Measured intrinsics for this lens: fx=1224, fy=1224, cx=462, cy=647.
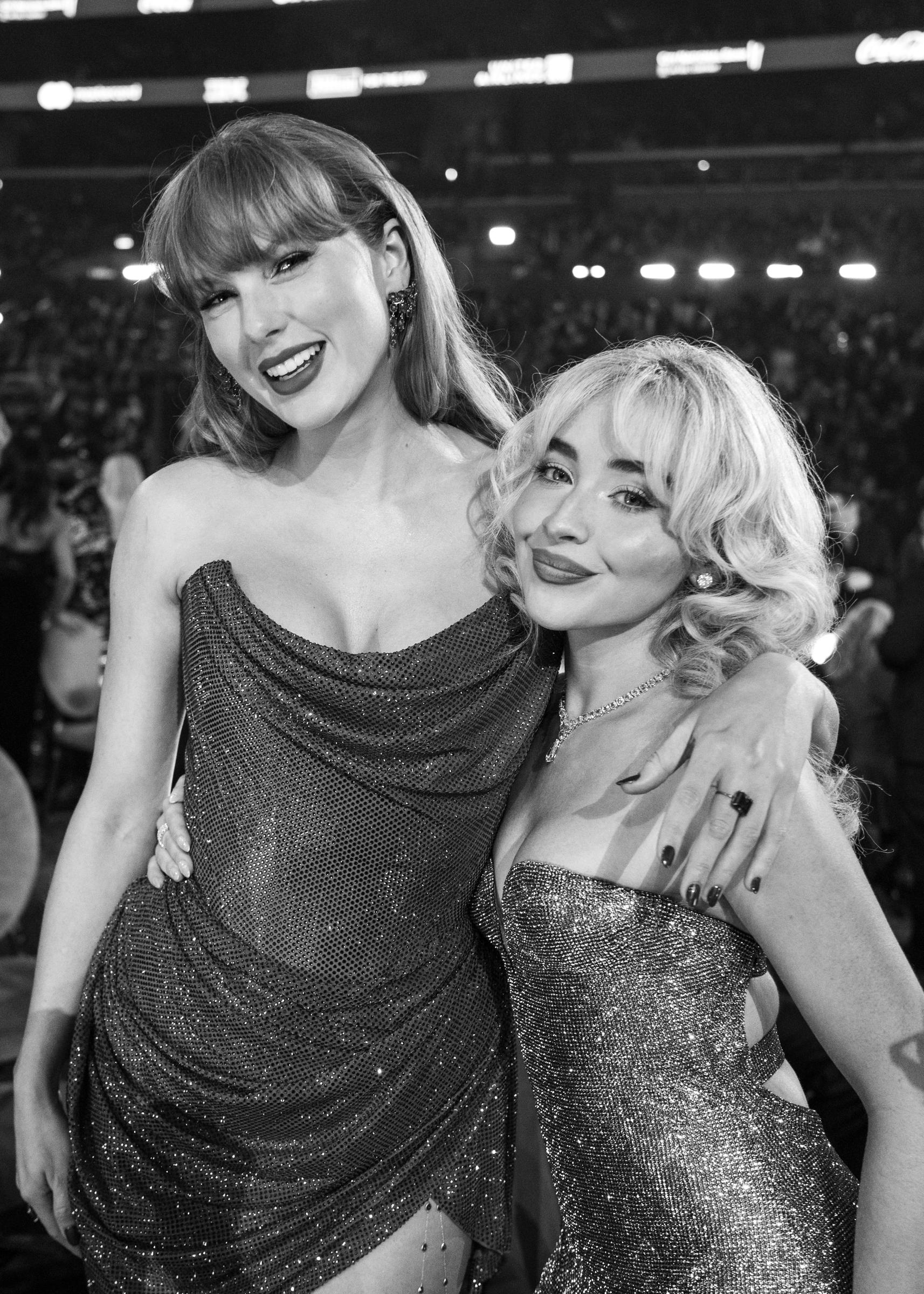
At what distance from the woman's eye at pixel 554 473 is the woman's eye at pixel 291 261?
0.38 m

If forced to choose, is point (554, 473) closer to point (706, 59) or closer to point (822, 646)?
point (822, 646)

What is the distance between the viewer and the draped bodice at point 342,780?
4.63 ft

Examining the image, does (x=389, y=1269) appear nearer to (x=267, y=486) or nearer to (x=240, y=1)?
(x=267, y=486)

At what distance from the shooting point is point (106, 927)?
159 centimetres

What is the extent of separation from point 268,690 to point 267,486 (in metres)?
0.32

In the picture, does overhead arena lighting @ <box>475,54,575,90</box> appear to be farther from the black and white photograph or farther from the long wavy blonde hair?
the long wavy blonde hair

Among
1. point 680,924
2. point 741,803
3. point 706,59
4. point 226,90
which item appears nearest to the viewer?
point 741,803

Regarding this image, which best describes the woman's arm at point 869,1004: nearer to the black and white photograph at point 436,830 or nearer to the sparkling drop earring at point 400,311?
the black and white photograph at point 436,830

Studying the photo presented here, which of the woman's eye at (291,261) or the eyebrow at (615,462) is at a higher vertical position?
the woman's eye at (291,261)

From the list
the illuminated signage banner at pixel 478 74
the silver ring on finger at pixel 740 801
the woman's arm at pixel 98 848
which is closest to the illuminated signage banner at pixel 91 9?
the illuminated signage banner at pixel 478 74

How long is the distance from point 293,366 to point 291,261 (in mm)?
129

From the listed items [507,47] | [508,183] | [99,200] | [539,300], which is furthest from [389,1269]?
[99,200]

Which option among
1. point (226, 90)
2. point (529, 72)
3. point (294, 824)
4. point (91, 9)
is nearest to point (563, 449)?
point (294, 824)

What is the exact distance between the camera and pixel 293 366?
58.9 inches
